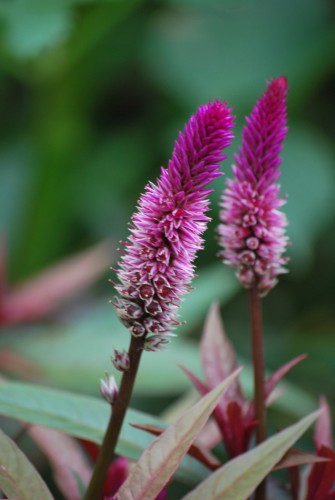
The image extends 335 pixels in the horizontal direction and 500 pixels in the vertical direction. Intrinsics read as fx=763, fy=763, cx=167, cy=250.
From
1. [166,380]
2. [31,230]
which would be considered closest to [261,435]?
[166,380]

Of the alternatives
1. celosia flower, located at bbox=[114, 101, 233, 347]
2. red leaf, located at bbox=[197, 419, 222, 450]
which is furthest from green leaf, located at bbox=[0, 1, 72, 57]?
celosia flower, located at bbox=[114, 101, 233, 347]

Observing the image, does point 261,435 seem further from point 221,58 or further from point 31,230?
point 221,58

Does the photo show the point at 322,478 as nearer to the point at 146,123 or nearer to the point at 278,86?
the point at 278,86

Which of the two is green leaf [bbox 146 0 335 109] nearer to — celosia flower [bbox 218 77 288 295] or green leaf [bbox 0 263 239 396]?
green leaf [bbox 0 263 239 396]

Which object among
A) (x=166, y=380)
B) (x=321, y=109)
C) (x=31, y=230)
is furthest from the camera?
(x=321, y=109)

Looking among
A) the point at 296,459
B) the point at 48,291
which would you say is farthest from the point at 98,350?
the point at 296,459
